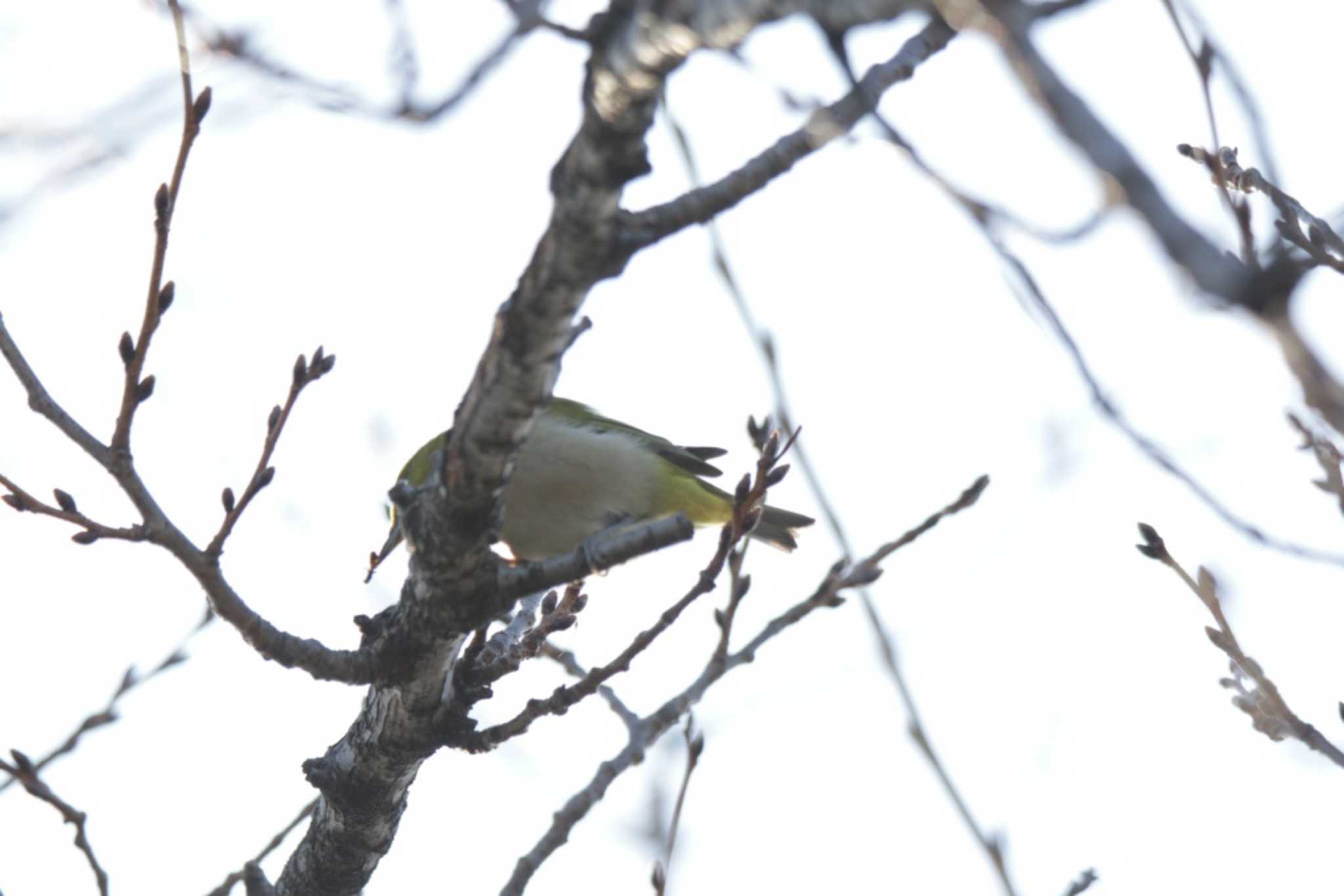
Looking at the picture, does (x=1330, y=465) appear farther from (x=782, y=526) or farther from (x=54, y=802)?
(x=782, y=526)

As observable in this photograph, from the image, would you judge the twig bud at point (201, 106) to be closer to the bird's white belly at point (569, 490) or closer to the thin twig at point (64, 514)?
the thin twig at point (64, 514)

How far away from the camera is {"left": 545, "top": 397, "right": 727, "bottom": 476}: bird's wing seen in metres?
5.55

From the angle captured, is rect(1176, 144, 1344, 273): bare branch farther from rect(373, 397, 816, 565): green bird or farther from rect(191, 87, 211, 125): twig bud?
rect(373, 397, 816, 565): green bird

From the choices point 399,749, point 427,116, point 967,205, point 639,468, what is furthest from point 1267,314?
point 639,468

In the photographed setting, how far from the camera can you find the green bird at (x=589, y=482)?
16.2ft

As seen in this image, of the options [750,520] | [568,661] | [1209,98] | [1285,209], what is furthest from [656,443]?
[1209,98]

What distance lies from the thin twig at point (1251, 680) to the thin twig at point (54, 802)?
2183 mm

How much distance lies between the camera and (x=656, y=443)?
562cm

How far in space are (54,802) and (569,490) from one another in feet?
8.21

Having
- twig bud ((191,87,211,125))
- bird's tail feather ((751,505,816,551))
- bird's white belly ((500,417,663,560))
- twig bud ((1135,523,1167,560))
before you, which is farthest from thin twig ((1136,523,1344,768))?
bird's tail feather ((751,505,816,551))

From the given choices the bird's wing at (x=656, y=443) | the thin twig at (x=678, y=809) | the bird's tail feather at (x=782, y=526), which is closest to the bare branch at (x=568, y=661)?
the thin twig at (x=678, y=809)

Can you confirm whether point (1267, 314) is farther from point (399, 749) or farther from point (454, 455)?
point (399, 749)

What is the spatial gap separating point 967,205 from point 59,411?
5.25 feet

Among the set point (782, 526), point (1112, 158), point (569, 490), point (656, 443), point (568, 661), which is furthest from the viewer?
point (782, 526)
